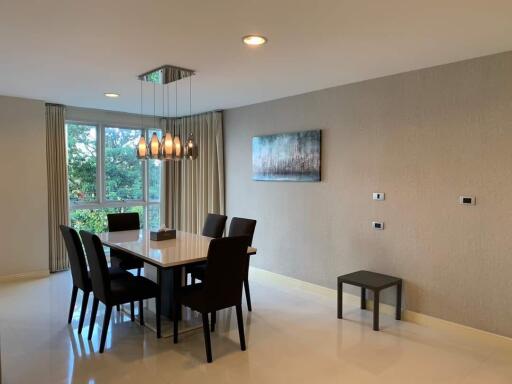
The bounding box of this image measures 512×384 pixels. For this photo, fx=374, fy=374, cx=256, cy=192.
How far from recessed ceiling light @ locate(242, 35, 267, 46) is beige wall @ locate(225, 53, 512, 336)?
163 cm

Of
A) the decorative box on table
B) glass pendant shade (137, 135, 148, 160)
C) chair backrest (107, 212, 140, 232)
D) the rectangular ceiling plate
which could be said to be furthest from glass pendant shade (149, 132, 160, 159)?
chair backrest (107, 212, 140, 232)

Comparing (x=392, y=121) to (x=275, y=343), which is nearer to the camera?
(x=275, y=343)

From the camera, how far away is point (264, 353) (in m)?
3.05

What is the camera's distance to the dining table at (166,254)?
3.08 m

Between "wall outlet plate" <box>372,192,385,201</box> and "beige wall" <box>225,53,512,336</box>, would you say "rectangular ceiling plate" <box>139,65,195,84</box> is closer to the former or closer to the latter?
"beige wall" <box>225,53,512,336</box>

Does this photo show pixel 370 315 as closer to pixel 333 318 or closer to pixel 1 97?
pixel 333 318

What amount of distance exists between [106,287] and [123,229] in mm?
1755

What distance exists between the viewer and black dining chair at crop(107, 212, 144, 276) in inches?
171

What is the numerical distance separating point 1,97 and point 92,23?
318cm

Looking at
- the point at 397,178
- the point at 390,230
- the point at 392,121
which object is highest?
the point at 392,121

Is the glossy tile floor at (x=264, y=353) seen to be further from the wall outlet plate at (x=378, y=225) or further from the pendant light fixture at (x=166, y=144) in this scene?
the pendant light fixture at (x=166, y=144)

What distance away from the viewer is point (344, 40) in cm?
275

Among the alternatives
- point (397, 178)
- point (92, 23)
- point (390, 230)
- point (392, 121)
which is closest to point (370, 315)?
point (390, 230)

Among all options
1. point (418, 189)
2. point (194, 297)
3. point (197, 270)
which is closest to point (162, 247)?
point (197, 270)
